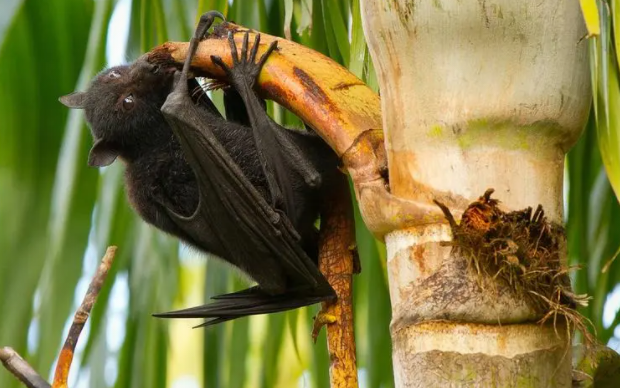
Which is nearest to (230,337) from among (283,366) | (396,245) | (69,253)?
(283,366)

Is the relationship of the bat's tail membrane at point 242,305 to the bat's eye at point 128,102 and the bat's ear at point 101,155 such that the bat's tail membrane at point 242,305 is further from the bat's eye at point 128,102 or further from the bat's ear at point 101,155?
the bat's eye at point 128,102

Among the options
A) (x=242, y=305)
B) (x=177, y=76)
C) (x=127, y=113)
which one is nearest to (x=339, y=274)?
(x=242, y=305)

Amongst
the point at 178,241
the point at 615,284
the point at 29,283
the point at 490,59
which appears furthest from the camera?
the point at 178,241

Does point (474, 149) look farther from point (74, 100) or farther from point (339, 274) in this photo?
point (74, 100)

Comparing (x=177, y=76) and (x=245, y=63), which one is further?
(x=177, y=76)

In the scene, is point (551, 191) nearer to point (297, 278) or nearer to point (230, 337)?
point (297, 278)

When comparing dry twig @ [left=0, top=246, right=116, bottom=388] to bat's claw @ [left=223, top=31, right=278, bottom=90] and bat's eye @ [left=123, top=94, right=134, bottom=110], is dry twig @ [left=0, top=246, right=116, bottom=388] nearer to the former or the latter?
bat's claw @ [left=223, top=31, right=278, bottom=90]

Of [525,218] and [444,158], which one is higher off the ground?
[444,158]
